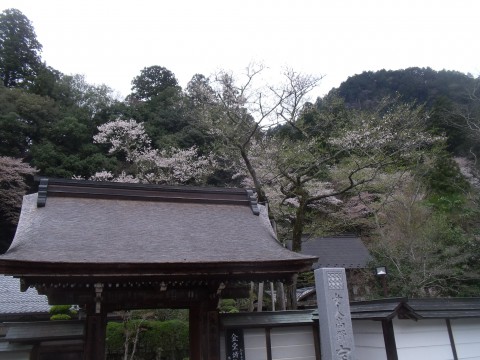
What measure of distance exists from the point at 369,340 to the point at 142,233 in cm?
498

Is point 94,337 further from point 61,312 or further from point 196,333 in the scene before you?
point 61,312

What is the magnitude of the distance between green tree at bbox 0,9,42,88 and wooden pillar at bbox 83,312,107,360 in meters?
31.4

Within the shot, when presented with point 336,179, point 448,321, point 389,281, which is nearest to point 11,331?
point 448,321

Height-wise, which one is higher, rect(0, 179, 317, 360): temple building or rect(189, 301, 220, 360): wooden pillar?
rect(0, 179, 317, 360): temple building

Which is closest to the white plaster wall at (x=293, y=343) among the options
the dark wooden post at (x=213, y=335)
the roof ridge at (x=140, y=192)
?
the dark wooden post at (x=213, y=335)

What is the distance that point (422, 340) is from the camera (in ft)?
23.4

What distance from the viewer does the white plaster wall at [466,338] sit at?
24.7ft

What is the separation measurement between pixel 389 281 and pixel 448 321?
301 inches

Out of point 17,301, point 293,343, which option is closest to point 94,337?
point 293,343

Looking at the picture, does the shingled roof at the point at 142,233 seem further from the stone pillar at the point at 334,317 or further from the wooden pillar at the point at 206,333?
the wooden pillar at the point at 206,333

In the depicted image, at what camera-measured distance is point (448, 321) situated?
7555 millimetres

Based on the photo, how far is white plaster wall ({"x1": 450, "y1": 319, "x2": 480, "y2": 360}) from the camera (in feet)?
24.7

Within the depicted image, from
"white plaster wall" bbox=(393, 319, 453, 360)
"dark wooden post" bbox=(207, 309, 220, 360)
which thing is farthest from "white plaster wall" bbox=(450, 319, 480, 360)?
"dark wooden post" bbox=(207, 309, 220, 360)

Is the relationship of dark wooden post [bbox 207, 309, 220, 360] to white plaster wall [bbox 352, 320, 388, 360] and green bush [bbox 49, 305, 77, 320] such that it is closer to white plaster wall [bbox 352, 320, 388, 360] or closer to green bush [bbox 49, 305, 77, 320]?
white plaster wall [bbox 352, 320, 388, 360]
